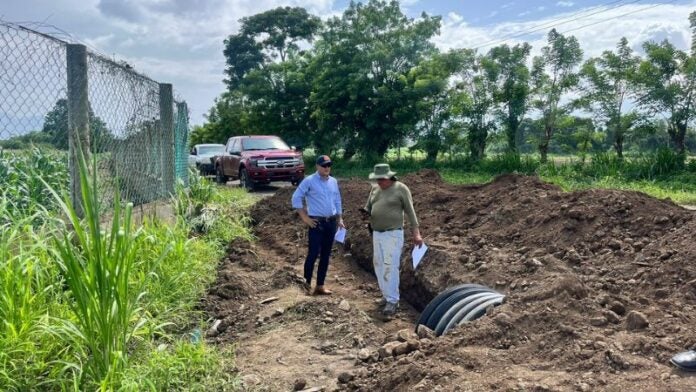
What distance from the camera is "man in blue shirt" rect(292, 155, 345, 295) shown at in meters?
7.14

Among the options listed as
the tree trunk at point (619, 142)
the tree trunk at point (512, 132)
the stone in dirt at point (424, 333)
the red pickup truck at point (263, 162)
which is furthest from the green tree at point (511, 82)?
the stone in dirt at point (424, 333)

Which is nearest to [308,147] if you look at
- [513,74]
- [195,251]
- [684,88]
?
[513,74]

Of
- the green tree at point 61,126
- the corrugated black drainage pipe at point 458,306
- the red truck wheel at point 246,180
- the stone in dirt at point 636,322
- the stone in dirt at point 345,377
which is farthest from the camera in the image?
the red truck wheel at point 246,180

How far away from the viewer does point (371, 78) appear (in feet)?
82.3

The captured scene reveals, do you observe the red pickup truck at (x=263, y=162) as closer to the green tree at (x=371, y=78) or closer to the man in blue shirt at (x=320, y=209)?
the green tree at (x=371, y=78)

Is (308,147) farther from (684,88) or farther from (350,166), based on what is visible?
(684,88)

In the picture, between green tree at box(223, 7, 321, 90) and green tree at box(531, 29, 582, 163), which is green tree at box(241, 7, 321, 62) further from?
green tree at box(531, 29, 582, 163)

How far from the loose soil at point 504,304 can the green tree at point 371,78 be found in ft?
45.0

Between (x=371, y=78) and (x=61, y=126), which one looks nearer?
(x=61, y=126)

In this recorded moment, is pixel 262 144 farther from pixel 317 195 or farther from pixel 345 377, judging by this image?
pixel 345 377

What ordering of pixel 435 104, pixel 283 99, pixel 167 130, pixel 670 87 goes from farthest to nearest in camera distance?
pixel 283 99
pixel 435 104
pixel 670 87
pixel 167 130

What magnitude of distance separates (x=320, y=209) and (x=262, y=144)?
464 inches

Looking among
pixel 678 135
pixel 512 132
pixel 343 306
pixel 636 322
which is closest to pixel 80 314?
pixel 343 306

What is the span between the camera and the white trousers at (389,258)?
277 inches
